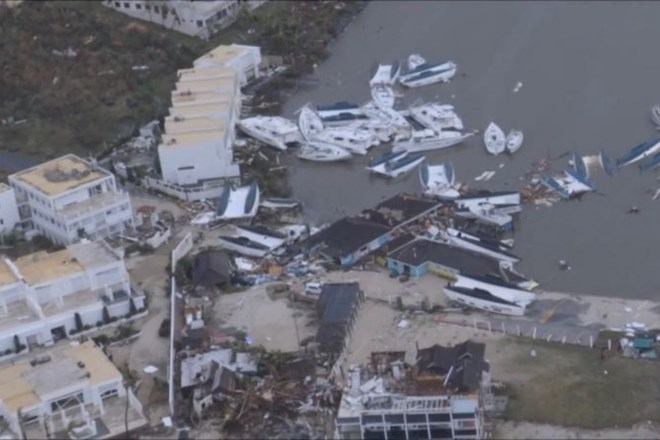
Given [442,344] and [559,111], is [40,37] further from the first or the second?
[442,344]

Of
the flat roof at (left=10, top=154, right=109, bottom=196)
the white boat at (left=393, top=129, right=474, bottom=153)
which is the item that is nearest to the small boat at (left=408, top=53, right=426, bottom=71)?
the white boat at (left=393, top=129, right=474, bottom=153)

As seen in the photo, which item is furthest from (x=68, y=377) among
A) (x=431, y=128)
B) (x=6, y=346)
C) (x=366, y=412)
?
(x=431, y=128)

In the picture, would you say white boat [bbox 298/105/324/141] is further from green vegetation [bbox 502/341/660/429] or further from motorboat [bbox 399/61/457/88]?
green vegetation [bbox 502/341/660/429]

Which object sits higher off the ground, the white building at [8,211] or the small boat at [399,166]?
the white building at [8,211]

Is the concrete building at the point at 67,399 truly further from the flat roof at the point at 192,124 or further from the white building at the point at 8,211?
the flat roof at the point at 192,124

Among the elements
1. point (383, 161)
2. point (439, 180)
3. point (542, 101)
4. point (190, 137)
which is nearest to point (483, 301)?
point (439, 180)

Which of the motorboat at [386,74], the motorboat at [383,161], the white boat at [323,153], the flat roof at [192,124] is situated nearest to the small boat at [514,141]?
the motorboat at [383,161]
